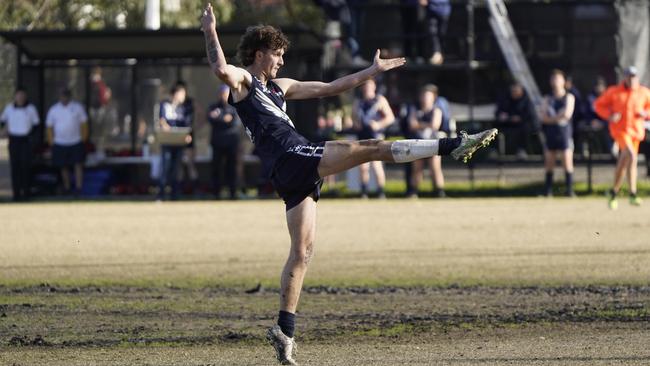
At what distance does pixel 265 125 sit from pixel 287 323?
1.21 metres

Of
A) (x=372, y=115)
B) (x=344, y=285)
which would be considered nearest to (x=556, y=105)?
(x=372, y=115)

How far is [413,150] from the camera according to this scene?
26.2 ft

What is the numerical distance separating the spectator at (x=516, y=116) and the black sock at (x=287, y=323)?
1734 centimetres

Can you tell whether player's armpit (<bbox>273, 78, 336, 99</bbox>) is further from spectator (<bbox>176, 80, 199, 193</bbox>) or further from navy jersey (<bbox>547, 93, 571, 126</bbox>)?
spectator (<bbox>176, 80, 199, 193</bbox>)

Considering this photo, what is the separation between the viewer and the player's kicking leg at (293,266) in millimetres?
8211

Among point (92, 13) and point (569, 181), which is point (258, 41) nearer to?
point (569, 181)

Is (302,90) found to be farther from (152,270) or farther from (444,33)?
(444,33)

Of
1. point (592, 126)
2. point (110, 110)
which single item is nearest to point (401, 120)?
point (592, 126)

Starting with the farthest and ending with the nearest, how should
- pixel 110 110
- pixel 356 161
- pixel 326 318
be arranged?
pixel 110 110 → pixel 326 318 → pixel 356 161

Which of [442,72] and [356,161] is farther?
[442,72]

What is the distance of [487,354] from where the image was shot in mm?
8461

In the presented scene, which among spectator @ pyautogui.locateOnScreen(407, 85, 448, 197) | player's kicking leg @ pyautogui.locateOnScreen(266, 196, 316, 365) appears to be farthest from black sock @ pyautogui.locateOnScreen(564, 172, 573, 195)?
player's kicking leg @ pyautogui.locateOnScreen(266, 196, 316, 365)

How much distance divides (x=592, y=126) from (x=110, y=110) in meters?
9.43

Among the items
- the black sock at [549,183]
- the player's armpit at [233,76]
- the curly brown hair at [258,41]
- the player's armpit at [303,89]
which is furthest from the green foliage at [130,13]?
the player's armpit at [233,76]
